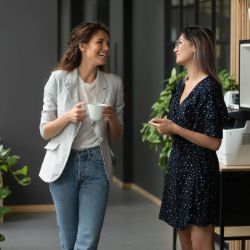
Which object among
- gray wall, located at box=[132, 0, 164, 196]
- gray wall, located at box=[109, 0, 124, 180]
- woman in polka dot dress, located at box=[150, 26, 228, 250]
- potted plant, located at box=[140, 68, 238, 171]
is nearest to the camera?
woman in polka dot dress, located at box=[150, 26, 228, 250]

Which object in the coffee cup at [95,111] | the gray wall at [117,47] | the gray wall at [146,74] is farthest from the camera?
the gray wall at [117,47]


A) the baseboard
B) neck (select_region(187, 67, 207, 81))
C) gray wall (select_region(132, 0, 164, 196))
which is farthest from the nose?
the baseboard

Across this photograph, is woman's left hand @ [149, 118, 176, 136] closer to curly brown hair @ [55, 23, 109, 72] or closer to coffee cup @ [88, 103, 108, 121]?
coffee cup @ [88, 103, 108, 121]

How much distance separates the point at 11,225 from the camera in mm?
6684

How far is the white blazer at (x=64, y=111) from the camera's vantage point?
10.9 feet

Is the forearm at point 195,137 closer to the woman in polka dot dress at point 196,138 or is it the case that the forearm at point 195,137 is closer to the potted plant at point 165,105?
the woman in polka dot dress at point 196,138

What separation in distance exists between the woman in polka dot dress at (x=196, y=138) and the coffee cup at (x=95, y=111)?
0.86 feet

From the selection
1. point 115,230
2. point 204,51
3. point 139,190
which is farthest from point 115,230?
point 204,51

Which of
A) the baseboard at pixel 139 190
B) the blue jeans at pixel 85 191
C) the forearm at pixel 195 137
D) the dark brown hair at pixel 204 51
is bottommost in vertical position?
the baseboard at pixel 139 190

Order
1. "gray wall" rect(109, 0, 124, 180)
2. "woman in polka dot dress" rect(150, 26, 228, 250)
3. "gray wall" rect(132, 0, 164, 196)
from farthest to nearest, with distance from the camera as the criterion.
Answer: "gray wall" rect(109, 0, 124, 180)
"gray wall" rect(132, 0, 164, 196)
"woman in polka dot dress" rect(150, 26, 228, 250)

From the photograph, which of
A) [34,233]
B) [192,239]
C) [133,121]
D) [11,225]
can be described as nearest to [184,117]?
Result: [192,239]

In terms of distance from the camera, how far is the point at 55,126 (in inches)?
130

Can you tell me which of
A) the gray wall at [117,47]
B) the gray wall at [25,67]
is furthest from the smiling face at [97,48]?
the gray wall at [117,47]

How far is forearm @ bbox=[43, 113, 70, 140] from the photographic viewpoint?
10.7 feet
